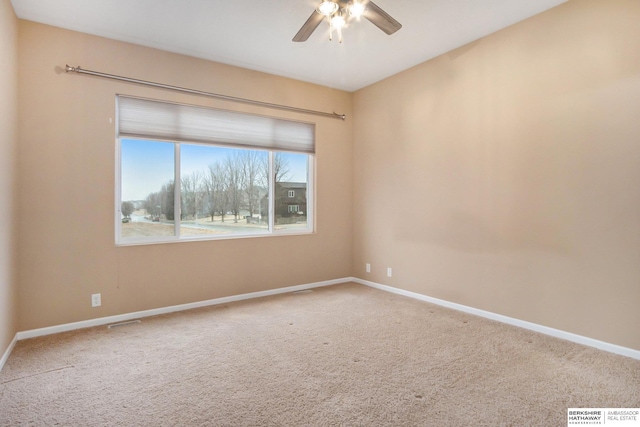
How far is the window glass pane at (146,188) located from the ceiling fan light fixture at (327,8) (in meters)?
2.30

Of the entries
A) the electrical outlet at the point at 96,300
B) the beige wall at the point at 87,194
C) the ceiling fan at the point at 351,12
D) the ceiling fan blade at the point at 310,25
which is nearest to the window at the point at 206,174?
the beige wall at the point at 87,194

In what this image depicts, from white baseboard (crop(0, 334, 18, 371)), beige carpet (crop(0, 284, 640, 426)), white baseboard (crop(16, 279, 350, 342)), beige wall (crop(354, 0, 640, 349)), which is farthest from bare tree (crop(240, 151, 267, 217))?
white baseboard (crop(0, 334, 18, 371))

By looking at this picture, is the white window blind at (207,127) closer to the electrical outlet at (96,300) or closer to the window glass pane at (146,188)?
the window glass pane at (146,188)

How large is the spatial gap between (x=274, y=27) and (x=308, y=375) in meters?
3.00

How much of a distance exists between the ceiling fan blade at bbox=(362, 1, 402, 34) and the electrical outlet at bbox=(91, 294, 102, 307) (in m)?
3.42

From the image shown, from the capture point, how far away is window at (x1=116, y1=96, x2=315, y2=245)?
3.57 metres

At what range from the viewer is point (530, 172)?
313 centimetres

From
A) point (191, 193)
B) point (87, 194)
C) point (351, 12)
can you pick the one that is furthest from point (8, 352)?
point (351, 12)

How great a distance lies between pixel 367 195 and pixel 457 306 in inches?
74.4

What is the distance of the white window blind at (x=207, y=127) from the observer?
138 inches

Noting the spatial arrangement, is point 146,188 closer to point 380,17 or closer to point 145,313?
point 145,313

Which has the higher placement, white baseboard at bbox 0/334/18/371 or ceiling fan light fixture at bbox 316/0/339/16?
ceiling fan light fixture at bbox 316/0/339/16

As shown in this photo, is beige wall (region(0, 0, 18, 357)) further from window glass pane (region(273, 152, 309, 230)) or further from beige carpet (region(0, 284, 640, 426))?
window glass pane (region(273, 152, 309, 230))

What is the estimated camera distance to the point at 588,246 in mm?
2793
